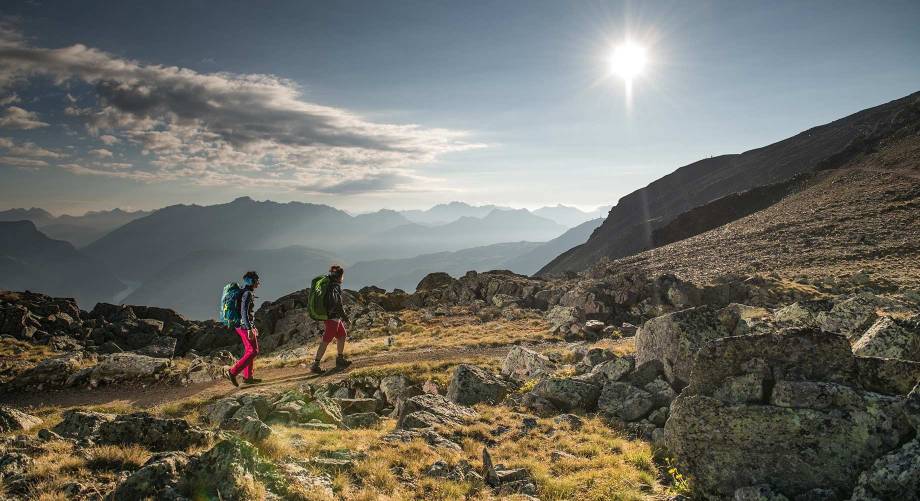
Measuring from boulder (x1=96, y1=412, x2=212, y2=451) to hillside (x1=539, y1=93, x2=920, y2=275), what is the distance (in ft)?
411

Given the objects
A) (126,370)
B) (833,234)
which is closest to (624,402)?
(126,370)

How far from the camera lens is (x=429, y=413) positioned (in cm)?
1394

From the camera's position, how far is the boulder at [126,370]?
19859 millimetres

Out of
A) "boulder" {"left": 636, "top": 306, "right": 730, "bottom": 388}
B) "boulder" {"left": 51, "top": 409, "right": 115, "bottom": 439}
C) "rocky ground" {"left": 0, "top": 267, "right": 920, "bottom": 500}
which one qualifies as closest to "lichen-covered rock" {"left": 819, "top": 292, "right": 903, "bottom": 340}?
"rocky ground" {"left": 0, "top": 267, "right": 920, "bottom": 500}

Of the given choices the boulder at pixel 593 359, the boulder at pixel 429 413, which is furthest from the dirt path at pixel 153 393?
the boulder at pixel 593 359

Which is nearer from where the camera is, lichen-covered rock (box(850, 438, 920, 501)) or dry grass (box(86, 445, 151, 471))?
lichen-covered rock (box(850, 438, 920, 501))

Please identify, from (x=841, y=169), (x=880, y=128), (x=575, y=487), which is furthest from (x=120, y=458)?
(x=880, y=128)

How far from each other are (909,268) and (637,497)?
61582mm

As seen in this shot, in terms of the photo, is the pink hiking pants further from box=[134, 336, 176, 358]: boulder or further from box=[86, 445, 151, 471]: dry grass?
box=[134, 336, 176, 358]: boulder

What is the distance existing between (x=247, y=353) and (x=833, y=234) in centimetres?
8287

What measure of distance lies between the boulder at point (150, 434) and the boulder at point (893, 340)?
16.8m

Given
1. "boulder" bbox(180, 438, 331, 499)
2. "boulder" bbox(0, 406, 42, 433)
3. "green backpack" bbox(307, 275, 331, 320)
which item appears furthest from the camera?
"green backpack" bbox(307, 275, 331, 320)

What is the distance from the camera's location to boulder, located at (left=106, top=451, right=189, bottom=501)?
6.71m

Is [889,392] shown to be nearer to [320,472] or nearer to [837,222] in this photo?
[320,472]
